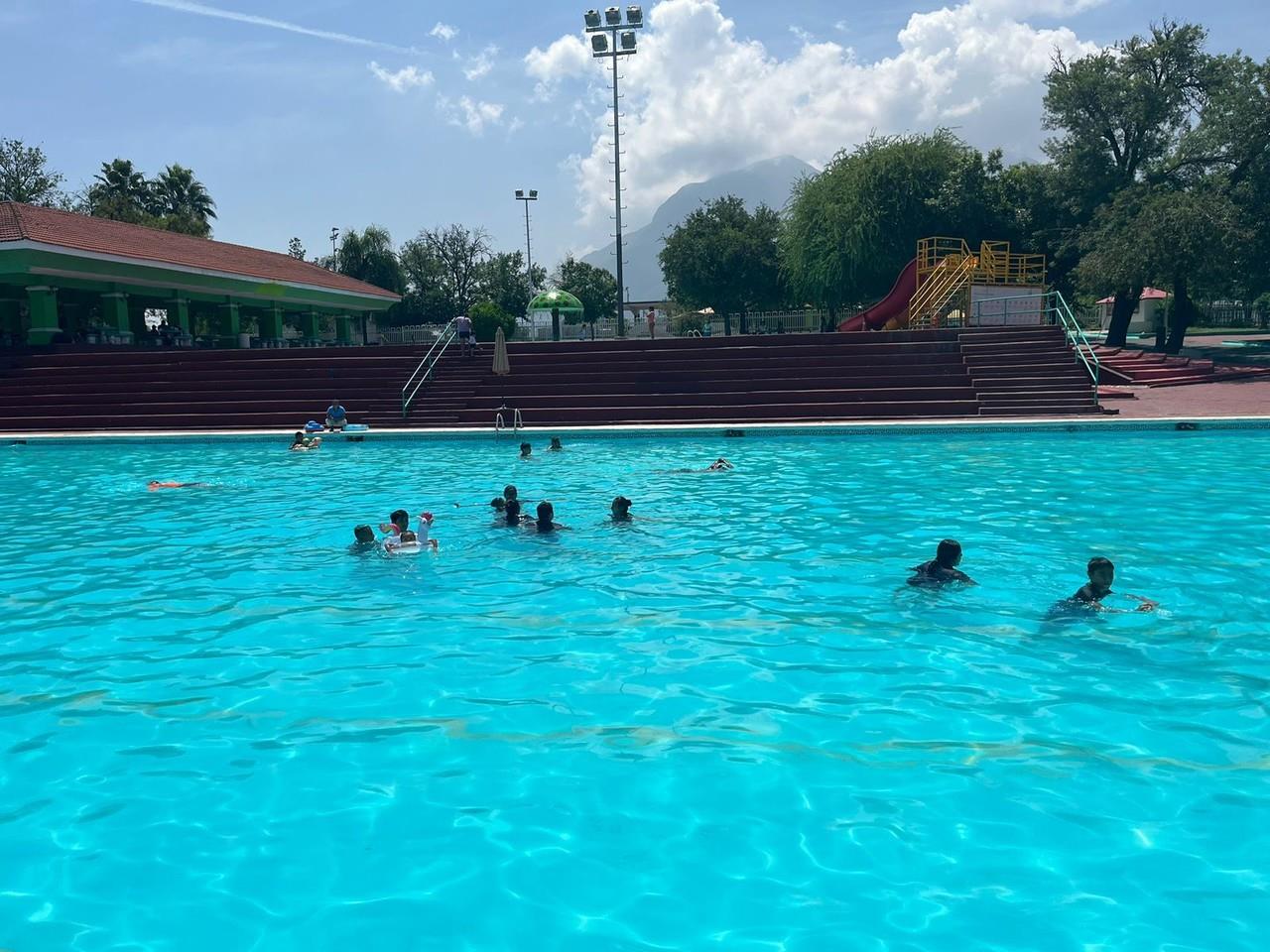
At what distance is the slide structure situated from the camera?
31.4 metres

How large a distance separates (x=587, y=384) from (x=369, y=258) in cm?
3793

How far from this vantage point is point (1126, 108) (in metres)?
31.8

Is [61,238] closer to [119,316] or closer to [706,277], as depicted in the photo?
[119,316]

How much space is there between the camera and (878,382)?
23.1 meters

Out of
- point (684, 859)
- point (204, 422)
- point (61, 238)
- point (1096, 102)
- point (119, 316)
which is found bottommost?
point (684, 859)

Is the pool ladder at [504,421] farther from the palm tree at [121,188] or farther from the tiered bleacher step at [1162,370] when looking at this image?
the palm tree at [121,188]

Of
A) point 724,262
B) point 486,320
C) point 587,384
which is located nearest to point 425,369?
point 587,384

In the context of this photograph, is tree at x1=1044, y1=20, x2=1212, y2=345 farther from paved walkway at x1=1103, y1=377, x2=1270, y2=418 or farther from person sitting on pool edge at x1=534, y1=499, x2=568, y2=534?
person sitting on pool edge at x1=534, y1=499, x2=568, y2=534

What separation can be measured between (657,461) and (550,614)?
9587 mm

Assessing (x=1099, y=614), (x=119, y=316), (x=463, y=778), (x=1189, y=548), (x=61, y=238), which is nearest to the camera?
(x=463, y=778)

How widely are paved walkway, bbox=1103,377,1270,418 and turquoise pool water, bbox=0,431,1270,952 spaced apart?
1108 centimetres

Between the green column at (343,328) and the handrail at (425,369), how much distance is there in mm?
19378

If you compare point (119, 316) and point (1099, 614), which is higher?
point (119, 316)

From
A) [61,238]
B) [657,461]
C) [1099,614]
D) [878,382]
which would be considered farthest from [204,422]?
[1099,614]
